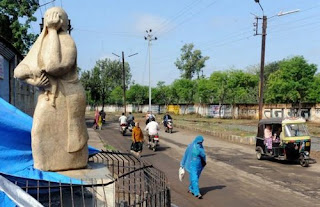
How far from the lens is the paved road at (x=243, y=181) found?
9398 mm

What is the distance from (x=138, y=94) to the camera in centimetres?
7094

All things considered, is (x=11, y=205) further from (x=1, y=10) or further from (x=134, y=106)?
(x=134, y=106)

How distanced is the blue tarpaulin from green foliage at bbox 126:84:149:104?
64391 millimetres

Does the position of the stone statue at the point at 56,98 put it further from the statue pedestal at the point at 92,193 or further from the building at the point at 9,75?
the building at the point at 9,75

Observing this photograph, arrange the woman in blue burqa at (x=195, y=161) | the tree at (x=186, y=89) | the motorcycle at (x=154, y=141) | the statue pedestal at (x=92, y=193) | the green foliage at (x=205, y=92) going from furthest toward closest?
the tree at (x=186, y=89)
the green foliage at (x=205, y=92)
the motorcycle at (x=154, y=141)
the woman in blue burqa at (x=195, y=161)
the statue pedestal at (x=92, y=193)

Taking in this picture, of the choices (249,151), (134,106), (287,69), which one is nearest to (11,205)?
(249,151)

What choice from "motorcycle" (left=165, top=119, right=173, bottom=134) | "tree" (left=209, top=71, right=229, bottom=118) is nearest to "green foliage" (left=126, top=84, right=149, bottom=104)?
"tree" (left=209, top=71, right=229, bottom=118)

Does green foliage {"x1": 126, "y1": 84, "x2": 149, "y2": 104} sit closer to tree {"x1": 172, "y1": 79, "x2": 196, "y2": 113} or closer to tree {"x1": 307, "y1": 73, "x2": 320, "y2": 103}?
tree {"x1": 172, "y1": 79, "x2": 196, "y2": 113}

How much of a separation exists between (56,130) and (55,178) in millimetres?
860

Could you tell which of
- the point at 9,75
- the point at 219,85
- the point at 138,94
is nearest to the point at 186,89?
the point at 219,85

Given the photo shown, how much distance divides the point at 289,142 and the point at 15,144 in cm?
1164

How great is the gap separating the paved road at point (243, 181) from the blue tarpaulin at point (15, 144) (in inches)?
170

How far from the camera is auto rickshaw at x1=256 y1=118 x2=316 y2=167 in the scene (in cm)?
1474

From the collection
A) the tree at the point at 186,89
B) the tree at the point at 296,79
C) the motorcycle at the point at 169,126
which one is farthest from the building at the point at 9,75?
the tree at the point at 186,89
